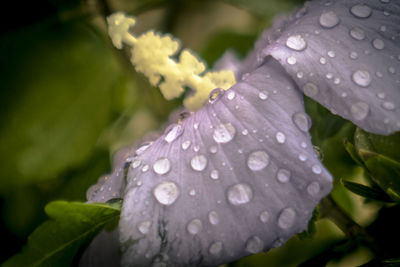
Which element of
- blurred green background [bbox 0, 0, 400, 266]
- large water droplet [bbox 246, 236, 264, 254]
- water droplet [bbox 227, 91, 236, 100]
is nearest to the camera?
large water droplet [bbox 246, 236, 264, 254]

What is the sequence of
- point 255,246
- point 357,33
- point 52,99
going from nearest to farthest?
1. point 255,246
2. point 357,33
3. point 52,99

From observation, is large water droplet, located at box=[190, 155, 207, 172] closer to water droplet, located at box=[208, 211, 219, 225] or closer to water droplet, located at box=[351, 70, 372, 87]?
water droplet, located at box=[208, 211, 219, 225]

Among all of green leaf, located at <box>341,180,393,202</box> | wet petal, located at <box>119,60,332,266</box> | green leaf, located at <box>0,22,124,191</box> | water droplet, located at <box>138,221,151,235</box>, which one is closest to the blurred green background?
green leaf, located at <box>0,22,124,191</box>

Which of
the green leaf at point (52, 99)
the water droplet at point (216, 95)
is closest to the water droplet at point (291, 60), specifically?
the water droplet at point (216, 95)

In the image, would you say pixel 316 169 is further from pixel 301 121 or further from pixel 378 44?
pixel 378 44

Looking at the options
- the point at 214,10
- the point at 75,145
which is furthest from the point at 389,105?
the point at 214,10

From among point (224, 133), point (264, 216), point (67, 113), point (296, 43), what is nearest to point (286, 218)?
point (264, 216)
